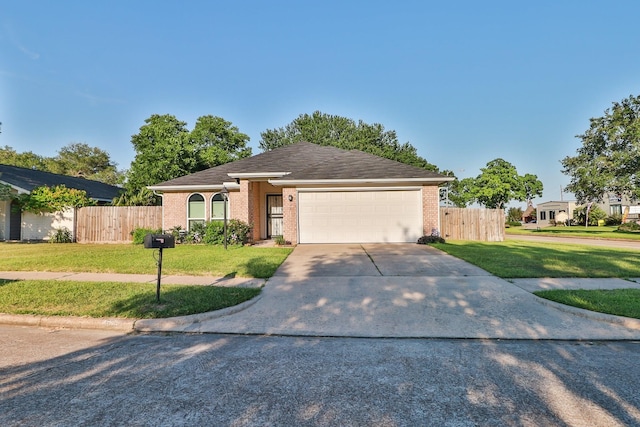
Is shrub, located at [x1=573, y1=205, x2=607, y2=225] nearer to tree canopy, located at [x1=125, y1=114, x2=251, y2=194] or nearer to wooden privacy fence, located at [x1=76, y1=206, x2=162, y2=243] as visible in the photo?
tree canopy, located at [x1=125, y1=114, x2=251, y2=194]

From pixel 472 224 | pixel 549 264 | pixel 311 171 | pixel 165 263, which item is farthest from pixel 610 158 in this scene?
pixel 165 263

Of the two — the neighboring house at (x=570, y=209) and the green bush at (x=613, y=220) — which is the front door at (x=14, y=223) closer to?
the neighboring house at (x=570, y=209)

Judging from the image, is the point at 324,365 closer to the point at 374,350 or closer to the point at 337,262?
the point at 374,350

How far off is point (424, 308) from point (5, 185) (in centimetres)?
1985

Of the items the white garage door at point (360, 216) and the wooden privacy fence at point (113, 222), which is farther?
the wooden privacy fence at point (113, 222)

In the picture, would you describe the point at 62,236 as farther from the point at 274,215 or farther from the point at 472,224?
the point at 472,224

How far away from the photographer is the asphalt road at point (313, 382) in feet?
8.11

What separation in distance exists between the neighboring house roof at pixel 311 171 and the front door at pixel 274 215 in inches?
76.3

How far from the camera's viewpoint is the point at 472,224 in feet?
52.9

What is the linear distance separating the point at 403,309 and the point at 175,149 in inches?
819

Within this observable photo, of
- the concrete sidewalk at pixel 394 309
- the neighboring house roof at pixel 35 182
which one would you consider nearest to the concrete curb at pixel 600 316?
the concrete sidewalk at pixel 394 309

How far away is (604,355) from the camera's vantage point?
144 inches

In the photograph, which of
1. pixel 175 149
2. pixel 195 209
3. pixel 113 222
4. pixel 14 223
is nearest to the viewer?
pixel 195 209

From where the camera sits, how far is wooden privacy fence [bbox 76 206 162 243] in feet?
53.5
